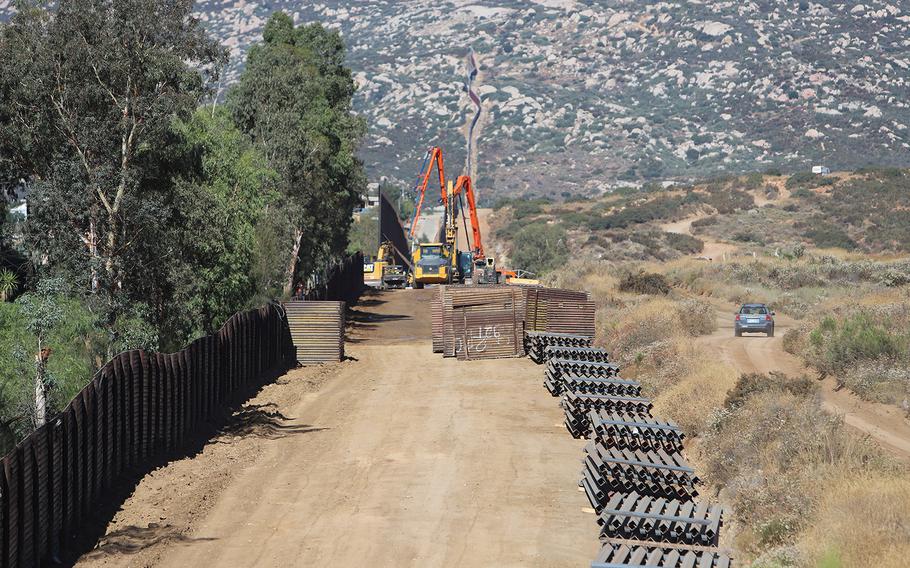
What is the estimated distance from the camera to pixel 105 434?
20750 mm

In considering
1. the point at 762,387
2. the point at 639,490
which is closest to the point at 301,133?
the point at 762,387

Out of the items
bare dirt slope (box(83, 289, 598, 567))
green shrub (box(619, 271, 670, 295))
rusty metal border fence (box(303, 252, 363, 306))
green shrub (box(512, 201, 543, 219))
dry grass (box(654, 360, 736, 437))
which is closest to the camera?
bare dirt slope (box(83, 289, 598, 567))

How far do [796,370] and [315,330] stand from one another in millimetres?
16419

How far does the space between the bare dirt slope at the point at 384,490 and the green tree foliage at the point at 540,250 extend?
2584 inches

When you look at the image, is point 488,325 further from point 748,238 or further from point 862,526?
point 748,238

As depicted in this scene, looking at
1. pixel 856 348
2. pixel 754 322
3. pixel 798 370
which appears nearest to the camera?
pixel 856 348

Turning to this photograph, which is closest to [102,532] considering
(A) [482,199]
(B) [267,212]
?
(B) [267,212]

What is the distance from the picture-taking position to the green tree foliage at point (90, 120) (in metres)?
27.7

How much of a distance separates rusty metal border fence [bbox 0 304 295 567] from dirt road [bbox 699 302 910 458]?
13950 millimetres

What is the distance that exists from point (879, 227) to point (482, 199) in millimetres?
94929

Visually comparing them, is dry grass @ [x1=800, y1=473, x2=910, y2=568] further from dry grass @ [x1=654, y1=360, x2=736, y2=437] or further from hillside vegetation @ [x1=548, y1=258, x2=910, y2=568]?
dry grass @ [x1=654, y1=360, x2=736, y2=437]

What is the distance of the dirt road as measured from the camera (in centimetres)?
2508

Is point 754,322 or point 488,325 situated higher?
point 488,325

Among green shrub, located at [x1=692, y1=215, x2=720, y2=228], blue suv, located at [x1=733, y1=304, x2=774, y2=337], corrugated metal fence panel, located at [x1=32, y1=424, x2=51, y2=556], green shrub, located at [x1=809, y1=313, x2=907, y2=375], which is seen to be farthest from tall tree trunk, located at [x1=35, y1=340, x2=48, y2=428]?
green shrub, located at [x1=692, y1=215, x2=720, y2=228]
